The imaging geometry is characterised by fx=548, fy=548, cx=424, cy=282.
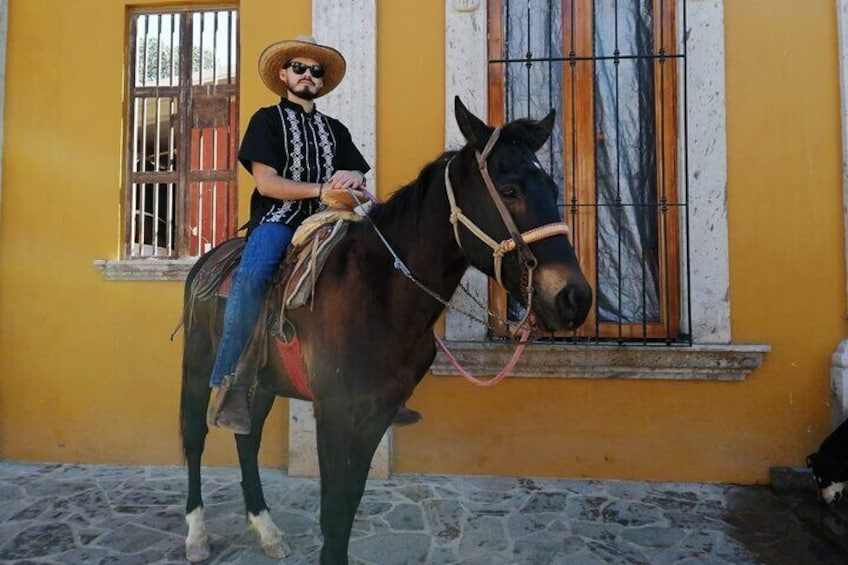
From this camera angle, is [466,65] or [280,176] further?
[466,65]

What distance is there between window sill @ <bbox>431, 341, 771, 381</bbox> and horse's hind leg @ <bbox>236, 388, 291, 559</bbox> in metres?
1.43

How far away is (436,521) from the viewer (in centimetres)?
349

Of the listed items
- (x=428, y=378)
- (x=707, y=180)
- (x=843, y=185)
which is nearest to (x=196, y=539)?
(x=428, y=378)

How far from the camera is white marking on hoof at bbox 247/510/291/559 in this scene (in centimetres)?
303

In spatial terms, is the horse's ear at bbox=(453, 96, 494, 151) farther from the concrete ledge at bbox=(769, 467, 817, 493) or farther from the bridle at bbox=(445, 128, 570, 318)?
the concrete ledge at bbox=(769, 467, 817, 493)

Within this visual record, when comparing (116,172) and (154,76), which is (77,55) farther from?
(116,172)

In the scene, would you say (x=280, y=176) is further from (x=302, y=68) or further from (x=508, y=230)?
(x=508, y=230)

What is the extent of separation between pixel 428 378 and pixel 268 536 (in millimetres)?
1660

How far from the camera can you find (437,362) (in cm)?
416

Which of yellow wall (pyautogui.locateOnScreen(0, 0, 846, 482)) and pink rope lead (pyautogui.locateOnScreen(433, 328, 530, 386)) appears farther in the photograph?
yellow wall (pyautogui.locateOnScreen(0, 0, 846, 482))

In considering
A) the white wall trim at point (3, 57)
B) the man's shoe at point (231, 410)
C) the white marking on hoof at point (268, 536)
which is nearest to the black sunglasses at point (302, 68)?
the man's shoe at point (231, 410)

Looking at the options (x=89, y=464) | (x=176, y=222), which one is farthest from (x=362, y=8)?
(x=89, y=464)

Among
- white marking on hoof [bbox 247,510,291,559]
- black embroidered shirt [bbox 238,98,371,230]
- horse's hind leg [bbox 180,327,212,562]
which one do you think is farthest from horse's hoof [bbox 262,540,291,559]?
black embroidered shirt [bbox 238,98,371,230]

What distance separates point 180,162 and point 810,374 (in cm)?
527
